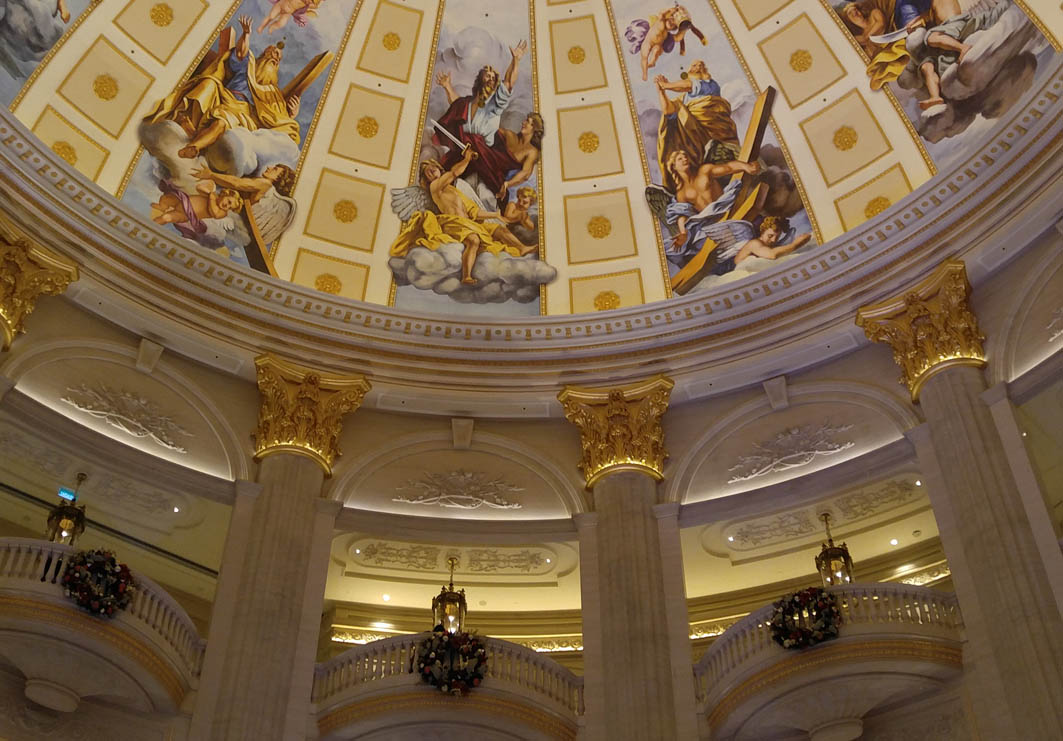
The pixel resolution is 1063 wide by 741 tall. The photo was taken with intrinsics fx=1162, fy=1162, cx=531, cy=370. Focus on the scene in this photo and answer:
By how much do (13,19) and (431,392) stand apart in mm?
9380

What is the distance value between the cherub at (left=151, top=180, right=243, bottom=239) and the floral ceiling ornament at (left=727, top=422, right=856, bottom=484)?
10.3 meters

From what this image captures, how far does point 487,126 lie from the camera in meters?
23.2

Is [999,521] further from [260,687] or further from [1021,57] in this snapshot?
[260,687]

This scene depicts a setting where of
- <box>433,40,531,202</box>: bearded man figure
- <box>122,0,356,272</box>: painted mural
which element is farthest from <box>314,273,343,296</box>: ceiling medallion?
<box>433,40,531,202</box>: bearded man figure

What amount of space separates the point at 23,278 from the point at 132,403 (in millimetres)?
2590

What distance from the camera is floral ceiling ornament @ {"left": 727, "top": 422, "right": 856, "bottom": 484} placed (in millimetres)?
19156

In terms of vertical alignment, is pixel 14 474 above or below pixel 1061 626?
above

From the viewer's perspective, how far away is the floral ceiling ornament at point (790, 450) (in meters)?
19.2

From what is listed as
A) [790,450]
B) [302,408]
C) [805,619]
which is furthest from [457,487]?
[805,619]

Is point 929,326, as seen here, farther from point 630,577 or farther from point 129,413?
point 129,413

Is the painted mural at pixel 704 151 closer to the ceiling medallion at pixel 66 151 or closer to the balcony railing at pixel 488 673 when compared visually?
the balcony railing at pixel 488 673

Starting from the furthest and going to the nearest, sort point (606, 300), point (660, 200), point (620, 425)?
point (660, 200)
point (606, 300)
point (620, 425)

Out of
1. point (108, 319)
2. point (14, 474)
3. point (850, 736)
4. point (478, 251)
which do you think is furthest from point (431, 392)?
point (850, 736)

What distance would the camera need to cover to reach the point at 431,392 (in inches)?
811
